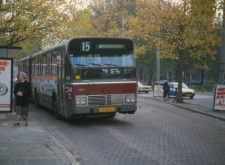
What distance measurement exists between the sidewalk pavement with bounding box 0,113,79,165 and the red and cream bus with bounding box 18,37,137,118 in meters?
1.90

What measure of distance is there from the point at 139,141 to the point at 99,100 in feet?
10.4

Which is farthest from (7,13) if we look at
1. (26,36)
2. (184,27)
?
(184,27)

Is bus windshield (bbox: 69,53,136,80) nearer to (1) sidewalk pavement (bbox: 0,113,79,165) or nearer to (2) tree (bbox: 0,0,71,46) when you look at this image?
(1) sidewalk pavement (bbox: 0,113,79,165)

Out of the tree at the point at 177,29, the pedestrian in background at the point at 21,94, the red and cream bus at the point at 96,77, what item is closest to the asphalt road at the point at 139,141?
the red and cream bus at the point at 96,77

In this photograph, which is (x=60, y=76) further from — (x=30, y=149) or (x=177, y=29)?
(x=177, y=29)

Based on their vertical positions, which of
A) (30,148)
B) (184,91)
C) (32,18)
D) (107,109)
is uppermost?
(32,18)

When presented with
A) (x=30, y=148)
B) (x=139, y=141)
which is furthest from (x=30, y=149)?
(x=139, y=141)

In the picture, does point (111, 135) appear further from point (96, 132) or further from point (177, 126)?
point (177, 126)

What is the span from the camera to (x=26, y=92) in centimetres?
1290

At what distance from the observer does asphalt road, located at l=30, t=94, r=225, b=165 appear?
8.38 meters

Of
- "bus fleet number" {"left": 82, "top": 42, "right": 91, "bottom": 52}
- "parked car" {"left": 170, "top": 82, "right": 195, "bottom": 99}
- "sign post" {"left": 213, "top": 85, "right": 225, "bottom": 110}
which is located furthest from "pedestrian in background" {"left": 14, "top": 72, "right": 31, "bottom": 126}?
"parked car" {"left": 170, "top": 82, "right": 195, "bottom": 99}

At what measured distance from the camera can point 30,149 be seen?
8.73 m

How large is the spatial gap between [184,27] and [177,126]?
13961 mm

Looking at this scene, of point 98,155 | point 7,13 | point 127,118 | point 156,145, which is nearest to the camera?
point 98,155
